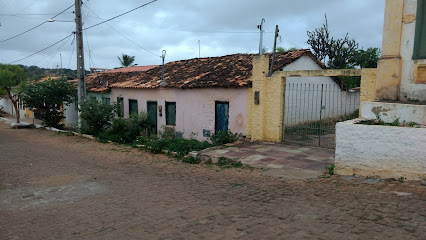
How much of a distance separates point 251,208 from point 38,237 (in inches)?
121

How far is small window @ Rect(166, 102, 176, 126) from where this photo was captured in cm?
1479

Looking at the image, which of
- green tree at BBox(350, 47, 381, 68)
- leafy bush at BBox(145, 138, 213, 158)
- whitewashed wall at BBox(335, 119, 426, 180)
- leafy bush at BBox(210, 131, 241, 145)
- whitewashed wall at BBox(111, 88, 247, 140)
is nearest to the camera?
whitewashed wall at BBox(335, 119, 426, 180)

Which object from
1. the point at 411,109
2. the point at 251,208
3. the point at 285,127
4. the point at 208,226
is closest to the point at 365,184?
the point at 411,109

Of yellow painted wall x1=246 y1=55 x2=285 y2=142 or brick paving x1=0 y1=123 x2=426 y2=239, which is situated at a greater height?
yellow painted wall x1=246 y1=55 x2=285 y2=142

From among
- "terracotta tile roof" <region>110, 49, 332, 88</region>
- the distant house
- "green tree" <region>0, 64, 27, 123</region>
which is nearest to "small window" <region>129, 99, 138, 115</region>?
the distant house

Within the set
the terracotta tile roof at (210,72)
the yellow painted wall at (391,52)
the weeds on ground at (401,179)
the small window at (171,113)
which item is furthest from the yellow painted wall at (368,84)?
the small window at (171,113)

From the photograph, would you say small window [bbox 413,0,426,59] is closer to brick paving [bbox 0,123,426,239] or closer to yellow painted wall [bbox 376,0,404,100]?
yellow painted wall [bbox 376,0,404,100]

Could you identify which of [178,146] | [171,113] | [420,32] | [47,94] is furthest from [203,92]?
[47,94]

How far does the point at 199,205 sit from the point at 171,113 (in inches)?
392

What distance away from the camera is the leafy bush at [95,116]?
14.6 metres

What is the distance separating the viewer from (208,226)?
437 cm

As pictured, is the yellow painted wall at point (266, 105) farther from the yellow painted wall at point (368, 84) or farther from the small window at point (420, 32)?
the small window at point (420, 32)

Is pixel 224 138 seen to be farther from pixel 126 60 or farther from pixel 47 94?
pixel 126 60

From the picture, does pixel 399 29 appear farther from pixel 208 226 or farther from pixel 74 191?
pixel 74 191
